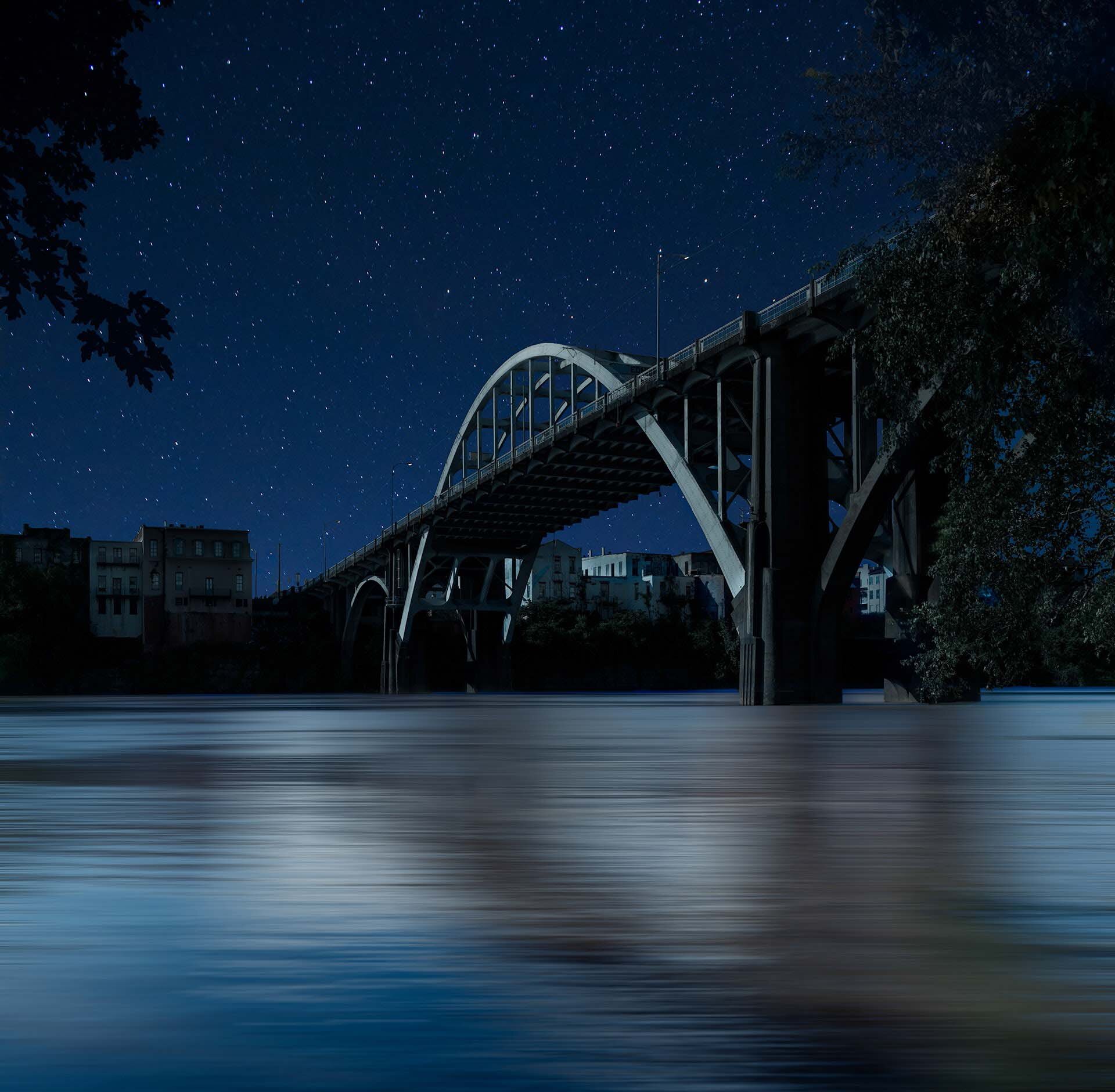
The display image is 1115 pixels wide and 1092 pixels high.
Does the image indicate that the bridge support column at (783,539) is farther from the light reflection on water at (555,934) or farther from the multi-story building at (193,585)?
the multi-story building at (193,585)

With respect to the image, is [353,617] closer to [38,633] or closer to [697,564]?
[38,633]

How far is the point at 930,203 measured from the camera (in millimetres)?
25375

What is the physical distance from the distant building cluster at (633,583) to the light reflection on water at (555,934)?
417ft

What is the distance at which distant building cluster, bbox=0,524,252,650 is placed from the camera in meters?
137

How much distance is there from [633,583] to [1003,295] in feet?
492

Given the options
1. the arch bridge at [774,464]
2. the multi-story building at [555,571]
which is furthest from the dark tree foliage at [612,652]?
the arch bridge at [774,464]

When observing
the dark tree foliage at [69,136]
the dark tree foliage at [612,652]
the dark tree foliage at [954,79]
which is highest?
the dark tree foliage at [954,79]

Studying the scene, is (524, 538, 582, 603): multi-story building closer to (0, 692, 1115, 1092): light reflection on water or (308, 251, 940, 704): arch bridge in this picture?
(308, 251, 940, 704): arch bridge

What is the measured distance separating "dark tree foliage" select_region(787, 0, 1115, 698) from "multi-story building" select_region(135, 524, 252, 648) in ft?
384

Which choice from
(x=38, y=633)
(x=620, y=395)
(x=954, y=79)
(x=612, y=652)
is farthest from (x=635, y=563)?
(x=954, y=79)

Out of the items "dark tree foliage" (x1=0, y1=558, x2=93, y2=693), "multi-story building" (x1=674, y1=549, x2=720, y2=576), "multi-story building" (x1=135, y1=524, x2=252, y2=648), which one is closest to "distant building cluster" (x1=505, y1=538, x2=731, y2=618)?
"multi-story building" (x1=674, y1=549, x2=720, y2=576)

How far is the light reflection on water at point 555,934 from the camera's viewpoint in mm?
3217

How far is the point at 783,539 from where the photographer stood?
150ft

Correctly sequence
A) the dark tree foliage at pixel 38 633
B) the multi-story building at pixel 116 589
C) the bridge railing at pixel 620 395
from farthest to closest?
1. the multi-story building at pixel 116 589
2. the dark tree foliage at pixel 38 633
3. the bridge railing at pixel 620 395
